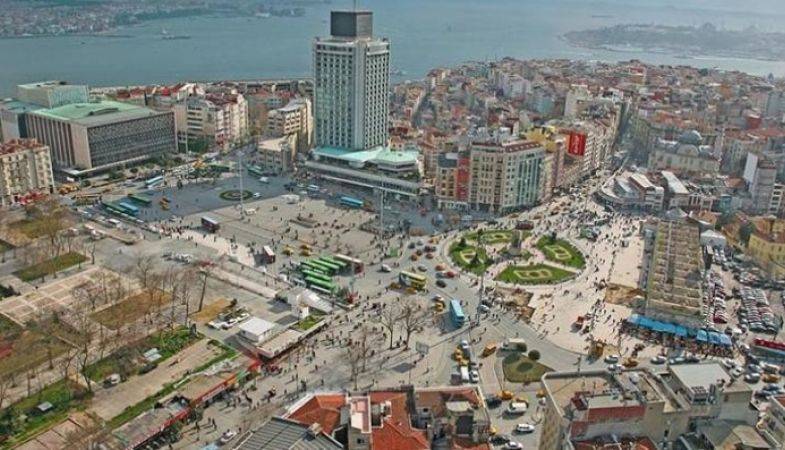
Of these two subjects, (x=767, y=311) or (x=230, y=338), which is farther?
(x=767, y=311)

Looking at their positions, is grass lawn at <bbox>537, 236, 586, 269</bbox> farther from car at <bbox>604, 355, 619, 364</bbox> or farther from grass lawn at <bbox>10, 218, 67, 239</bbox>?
grass lawn at <bbox>10, 218, 67, 239</bbox>

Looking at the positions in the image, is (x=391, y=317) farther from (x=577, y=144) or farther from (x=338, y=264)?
(x=577, y=144)

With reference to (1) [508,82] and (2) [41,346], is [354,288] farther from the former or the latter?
(1) [508,82]

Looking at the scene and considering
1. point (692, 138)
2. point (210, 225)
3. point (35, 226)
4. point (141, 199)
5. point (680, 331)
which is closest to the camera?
point (680, 331)

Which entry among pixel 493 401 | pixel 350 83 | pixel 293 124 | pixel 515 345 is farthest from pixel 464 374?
pixel 293 124

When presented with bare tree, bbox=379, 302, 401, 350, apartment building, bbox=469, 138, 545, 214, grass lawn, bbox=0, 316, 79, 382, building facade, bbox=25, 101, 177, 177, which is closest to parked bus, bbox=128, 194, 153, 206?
building facade, bbox=25, 101, 177, 177

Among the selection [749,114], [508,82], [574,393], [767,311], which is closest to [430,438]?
[574,393]
